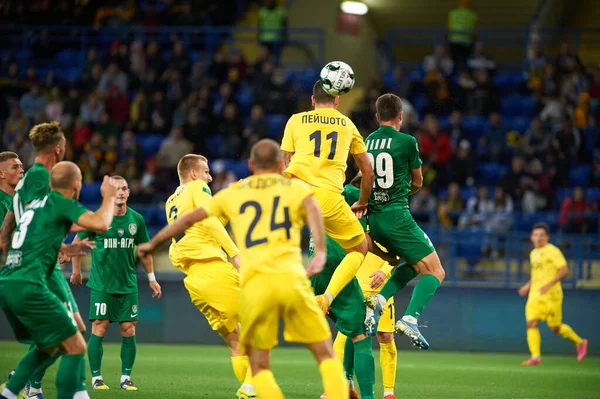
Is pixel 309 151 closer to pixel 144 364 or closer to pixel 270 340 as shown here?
pixel 270 340

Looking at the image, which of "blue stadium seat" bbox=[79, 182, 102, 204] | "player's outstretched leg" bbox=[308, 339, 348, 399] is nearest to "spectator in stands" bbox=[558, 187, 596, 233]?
"blue stadium seat" bbox=[79, 182, 102, 204]

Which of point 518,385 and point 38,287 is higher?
point 38,287

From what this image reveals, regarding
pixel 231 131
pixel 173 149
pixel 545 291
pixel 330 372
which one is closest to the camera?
pixel 330 372

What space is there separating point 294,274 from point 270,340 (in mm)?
507

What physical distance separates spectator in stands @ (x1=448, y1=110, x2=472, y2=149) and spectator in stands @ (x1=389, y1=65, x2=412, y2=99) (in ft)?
5.37

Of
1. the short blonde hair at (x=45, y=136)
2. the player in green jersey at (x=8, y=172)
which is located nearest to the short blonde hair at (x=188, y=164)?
the player in green jersey at (x=8, y=172)

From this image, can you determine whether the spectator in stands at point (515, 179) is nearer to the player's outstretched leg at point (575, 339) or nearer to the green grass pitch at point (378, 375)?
the green grass pitch at point (378, 375)

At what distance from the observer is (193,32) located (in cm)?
2294

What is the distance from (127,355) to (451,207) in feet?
30.6

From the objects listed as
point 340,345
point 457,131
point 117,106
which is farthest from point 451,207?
point 340,345

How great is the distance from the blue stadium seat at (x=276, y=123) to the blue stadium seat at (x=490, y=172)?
450cm

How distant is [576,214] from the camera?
17266 millimetres

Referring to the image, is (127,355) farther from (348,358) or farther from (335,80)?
(335,80)

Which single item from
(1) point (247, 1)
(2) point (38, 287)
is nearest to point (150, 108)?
(1) point (247, 1)
